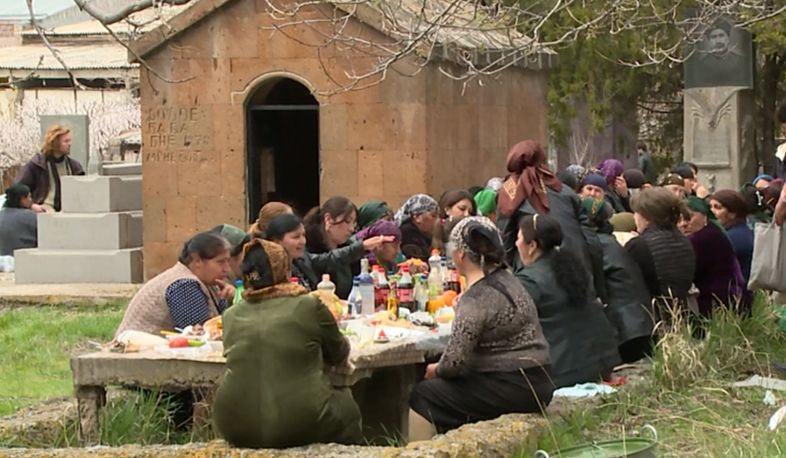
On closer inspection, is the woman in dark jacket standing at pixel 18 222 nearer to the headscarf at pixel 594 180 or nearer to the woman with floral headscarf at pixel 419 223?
the woman with floral headscarf at pixel 419 223

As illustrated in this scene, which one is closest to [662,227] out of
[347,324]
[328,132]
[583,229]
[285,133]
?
[583,229]

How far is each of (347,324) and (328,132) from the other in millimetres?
6618

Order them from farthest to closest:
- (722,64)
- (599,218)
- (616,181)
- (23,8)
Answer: (23,8) < (722,64) < (616,181) < (599,218)

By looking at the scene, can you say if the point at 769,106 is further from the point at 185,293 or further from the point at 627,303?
the point at 185,293

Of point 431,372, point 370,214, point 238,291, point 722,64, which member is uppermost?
point 722,64

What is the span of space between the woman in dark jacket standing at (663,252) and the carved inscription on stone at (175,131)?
20.5ft

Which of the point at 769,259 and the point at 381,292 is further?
the point at 769,259

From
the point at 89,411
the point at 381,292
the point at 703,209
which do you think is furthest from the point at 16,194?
the point at 89,411

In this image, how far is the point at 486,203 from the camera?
11.9m

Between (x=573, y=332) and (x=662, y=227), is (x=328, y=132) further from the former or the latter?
(x=573, y=332)

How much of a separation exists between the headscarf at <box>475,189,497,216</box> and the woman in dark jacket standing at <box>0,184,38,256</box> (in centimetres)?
653

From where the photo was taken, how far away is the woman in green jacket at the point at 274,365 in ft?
22.0

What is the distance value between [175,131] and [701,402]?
7899mm

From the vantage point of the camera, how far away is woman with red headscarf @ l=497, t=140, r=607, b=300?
9125 millimetres
